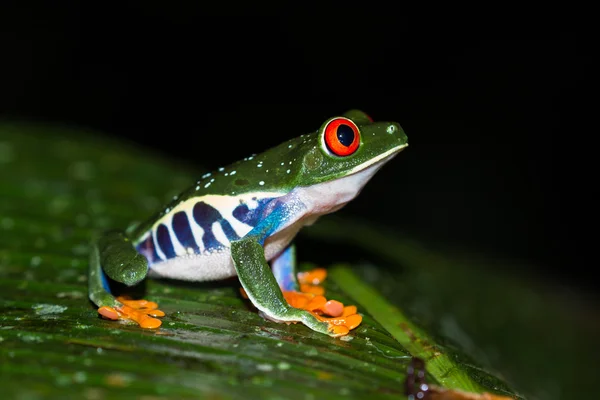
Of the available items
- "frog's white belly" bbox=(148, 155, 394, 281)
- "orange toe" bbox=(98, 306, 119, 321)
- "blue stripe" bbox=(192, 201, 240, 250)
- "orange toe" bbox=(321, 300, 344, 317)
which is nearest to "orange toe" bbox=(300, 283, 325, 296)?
"frog's white belly" bbox=(148, 155, 394, 281)

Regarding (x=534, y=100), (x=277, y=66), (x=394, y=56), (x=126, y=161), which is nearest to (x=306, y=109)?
(x=277, y=66)

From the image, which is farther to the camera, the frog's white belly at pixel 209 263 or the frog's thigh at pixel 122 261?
the frog's white belly at pixel 209 263

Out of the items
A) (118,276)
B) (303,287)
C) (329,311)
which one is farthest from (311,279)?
(118,276)

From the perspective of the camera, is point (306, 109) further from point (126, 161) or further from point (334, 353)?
point (334, 353)

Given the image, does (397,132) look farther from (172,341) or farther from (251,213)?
(172,341)

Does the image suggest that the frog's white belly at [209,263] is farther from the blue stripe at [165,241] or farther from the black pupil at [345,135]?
the black pupil at [345,135]

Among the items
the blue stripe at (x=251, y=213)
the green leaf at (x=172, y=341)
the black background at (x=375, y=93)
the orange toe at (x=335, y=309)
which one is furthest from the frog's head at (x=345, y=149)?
the black background at (x=375, y=93)
